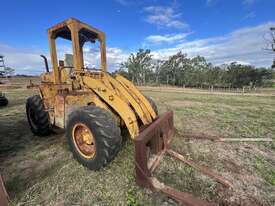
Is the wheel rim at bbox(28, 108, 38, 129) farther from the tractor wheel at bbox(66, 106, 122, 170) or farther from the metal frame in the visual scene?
the tractor wheel at bbox(66, 106, 122, 170)

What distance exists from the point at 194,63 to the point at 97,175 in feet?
224

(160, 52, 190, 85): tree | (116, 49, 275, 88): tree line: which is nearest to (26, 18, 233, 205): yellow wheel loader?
(116, 49, 275, 88): tree line

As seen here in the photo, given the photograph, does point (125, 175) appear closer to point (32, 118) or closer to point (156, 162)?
point (156, 162)

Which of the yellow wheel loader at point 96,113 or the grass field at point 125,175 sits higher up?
the yellow wheel loader at point 96,113

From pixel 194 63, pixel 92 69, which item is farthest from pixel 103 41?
pixel 194 63

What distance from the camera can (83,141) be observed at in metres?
3.00

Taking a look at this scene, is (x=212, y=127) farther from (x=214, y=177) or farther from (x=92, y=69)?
(x=92, y=69)

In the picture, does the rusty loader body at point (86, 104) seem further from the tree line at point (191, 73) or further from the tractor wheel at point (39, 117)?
the tree line at point (191, 73)

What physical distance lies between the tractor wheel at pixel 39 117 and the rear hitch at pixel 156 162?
2980 millimetres

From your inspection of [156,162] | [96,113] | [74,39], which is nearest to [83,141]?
[96,113]

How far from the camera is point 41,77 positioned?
183 inches

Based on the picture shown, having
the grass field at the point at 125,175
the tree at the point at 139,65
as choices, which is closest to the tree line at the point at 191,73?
the tree at the point at 139,65

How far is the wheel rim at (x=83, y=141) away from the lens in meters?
2.89

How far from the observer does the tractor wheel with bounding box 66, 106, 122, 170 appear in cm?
254
